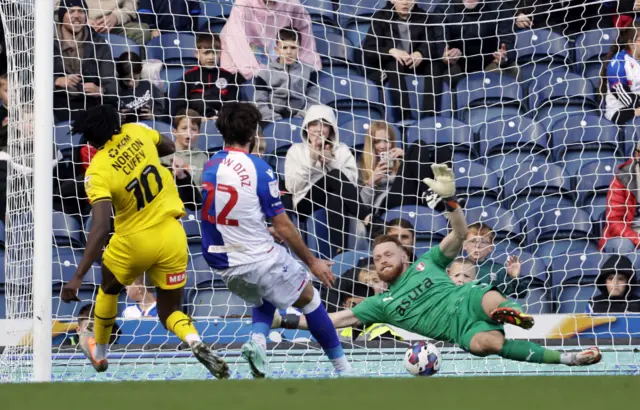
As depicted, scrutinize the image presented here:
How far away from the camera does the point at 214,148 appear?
7930mm

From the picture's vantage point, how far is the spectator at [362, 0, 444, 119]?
8.21m

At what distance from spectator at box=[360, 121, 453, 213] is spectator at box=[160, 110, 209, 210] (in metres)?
1.14

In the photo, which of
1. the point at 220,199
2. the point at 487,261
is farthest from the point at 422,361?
the point at 487,261

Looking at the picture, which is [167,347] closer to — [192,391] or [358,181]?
[358,181]

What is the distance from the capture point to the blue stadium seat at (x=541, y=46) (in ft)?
28.2

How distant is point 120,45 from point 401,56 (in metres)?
2.04

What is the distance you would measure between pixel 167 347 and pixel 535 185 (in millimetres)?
2915

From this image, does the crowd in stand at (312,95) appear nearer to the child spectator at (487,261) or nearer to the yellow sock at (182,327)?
the child spectator at (487,261)

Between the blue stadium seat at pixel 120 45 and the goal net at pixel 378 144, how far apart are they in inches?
1.0

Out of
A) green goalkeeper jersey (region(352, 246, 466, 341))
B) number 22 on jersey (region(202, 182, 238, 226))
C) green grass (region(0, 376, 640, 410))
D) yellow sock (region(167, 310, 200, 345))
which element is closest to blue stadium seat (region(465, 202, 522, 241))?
green goalkeeper jersey (region(352, 246, 466, 341))

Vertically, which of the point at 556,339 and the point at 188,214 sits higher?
the point at 188,214

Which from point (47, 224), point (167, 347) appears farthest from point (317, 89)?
point (47, 224)

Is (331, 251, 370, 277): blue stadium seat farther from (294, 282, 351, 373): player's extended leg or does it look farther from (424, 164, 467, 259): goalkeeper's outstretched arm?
(294, 282, 351, 373): player's extended leg

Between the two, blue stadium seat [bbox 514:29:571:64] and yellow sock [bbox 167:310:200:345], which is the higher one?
blue stadium seat [bbox 514:29:571:64]
